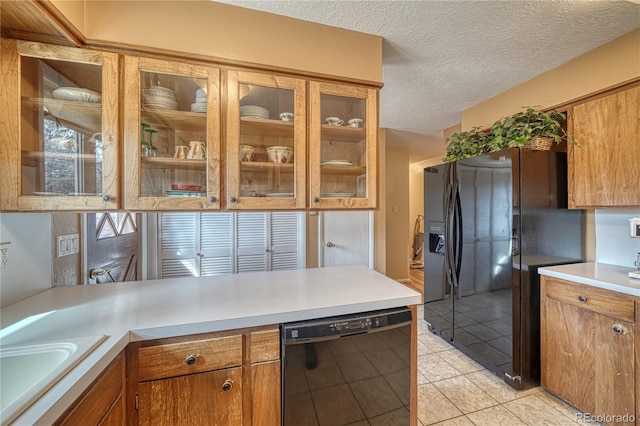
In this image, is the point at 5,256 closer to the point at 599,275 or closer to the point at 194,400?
the point at 194,400

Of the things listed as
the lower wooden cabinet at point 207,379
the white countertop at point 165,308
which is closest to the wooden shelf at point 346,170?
the white countertop at point 165,308

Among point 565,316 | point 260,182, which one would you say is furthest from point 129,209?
point 565,316

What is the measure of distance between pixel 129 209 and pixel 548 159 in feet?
9.12

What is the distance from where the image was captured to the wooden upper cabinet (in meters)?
1.64

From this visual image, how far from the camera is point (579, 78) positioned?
6.52 ft

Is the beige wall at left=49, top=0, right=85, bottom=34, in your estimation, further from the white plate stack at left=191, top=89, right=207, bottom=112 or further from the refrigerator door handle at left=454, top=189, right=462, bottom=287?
the refrigerator door handle at left=454, top=189, right=462, bottom=287

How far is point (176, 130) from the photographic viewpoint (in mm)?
1426

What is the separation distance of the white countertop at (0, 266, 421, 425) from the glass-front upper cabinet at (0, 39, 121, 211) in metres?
0.47

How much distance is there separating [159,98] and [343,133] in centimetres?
104

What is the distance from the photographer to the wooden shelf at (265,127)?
147cm

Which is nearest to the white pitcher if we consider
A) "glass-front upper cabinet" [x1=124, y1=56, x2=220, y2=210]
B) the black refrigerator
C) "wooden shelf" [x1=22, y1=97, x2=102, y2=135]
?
"glass-front upper cabinet" [x1=124, y1=56, x2=220, y2=210]

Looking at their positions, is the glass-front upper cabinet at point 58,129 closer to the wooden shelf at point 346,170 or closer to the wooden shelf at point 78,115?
the wooden shelf at point 78,115

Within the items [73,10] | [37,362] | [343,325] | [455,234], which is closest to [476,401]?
[455,234]

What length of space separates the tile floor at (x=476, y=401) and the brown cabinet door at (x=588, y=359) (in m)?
0.14
